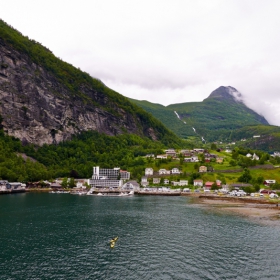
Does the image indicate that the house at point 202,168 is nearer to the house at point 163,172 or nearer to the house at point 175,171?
the house at point 175,171

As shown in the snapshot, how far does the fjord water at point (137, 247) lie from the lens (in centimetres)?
3234

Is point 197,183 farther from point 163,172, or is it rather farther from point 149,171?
point 149,171

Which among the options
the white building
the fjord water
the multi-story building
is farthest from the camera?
the white building

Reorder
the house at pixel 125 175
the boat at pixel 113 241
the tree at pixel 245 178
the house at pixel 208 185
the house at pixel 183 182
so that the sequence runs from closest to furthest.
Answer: the boat at pixel 113 241 → the house at pixel 208 185 → the tree at pixel 245 178 → the house at pixel 183 182 → the house at pixel 125 175

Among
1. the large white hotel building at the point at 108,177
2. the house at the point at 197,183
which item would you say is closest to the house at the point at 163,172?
the large white hotel building at the point at 108,177

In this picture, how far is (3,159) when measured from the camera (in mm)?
136000

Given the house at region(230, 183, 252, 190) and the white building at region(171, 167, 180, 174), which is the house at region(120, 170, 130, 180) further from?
the house at region(230, 183, 252, 190)

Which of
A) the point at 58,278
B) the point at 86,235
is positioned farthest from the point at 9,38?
the point at 58,278

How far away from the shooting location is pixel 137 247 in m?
41.5

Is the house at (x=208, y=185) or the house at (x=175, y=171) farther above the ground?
the house at (x=175, y=171)

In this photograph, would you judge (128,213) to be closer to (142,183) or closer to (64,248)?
(64,248)

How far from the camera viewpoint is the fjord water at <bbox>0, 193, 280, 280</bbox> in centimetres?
3234

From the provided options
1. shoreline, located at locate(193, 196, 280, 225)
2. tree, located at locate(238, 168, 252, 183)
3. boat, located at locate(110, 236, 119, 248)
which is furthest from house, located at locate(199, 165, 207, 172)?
boat, located at locate(110, 236, 119, 248)

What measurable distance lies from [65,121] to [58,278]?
6891 inches
